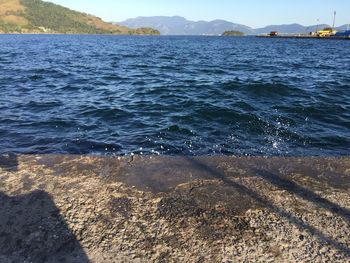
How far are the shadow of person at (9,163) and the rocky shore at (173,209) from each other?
19 mm

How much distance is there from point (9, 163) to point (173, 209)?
10.3 feet

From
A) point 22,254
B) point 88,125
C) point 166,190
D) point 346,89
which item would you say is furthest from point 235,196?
point 346,89

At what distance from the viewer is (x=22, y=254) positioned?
318 centimetres

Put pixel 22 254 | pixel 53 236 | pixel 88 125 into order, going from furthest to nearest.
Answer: pixel 88 125 < pixel 53 236 < pixel 22 254

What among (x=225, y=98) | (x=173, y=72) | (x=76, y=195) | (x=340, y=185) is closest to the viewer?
(x=76, y=195)

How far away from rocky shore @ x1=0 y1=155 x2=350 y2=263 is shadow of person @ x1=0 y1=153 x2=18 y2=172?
19 millimetres

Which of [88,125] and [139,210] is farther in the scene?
[88,125]

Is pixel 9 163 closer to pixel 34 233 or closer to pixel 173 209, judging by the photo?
pixel 34 233

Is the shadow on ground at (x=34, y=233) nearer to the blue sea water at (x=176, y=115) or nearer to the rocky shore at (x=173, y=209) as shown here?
the rocky shore at (x=173, y=209)

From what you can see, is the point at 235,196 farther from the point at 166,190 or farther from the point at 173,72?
the point at 173,72

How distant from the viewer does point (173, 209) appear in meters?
3.99

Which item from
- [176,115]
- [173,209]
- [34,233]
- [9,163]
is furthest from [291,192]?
[176,115]

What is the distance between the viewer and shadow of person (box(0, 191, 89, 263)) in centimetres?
316

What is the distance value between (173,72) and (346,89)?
10341 millimetres
